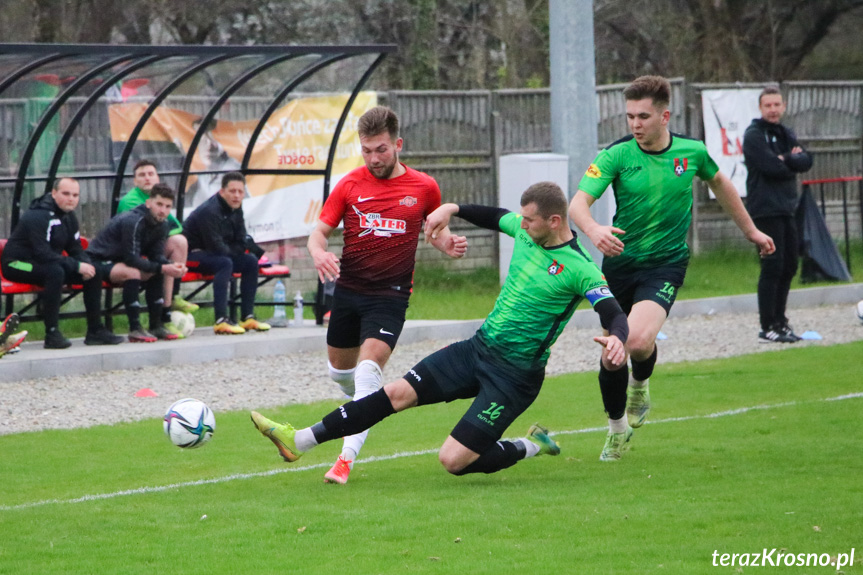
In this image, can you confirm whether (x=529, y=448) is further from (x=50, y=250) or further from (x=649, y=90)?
(x=50, y=250)

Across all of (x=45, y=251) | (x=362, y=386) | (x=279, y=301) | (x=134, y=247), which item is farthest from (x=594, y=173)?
(x=279, y=301)

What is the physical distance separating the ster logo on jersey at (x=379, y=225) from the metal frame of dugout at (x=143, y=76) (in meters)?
5.31

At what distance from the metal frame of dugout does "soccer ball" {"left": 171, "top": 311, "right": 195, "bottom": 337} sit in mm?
1381

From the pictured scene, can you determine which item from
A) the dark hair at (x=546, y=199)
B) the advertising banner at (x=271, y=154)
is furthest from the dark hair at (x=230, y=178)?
the dark hair at (x=546, y=199)

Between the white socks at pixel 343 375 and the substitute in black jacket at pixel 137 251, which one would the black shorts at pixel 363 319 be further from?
the substitute in black jacket at pixel 137 251

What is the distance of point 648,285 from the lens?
25.3 feet

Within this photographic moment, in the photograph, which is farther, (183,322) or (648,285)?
(183,322)

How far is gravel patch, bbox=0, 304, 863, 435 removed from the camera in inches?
394

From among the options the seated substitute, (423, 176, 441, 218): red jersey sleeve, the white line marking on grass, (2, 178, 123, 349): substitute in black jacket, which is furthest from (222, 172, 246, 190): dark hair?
(423, 176, 441, 218): red jersey sleeve

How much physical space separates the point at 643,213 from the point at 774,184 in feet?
17.4

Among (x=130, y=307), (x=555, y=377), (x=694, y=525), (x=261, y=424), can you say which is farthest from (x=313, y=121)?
(x=694, y=525)

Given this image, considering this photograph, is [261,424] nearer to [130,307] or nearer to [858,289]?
[130,307]

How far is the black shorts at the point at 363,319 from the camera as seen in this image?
744 centimetres

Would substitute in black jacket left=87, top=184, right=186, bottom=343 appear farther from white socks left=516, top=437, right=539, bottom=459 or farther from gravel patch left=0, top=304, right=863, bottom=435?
white socks left=516, top=437, right=539, bottom=459
